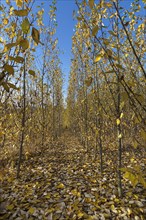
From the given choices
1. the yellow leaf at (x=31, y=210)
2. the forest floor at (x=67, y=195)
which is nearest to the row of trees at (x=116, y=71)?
the forest floor at (x=67, y=195)

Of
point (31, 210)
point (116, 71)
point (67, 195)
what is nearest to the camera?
point (116, 71)

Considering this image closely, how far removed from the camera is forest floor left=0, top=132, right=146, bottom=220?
119 inches

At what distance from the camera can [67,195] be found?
365cm

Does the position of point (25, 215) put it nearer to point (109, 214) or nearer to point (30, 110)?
point (109, 214)

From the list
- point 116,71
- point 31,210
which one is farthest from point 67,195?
point 116,71

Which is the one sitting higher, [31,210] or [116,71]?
[116,71]

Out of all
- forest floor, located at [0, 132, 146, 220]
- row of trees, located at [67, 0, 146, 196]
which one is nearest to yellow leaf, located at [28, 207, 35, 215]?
forest floor, located at [0, 132, 146, 220]

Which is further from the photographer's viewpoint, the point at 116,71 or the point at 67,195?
the point at 67,195

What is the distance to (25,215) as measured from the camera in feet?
9.91

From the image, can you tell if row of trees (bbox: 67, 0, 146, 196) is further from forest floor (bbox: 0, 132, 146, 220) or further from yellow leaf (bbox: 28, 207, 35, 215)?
yellow leaf (bbox: 28, 207, 35, 215)

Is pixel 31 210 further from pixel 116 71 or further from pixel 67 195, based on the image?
pixel 116 71

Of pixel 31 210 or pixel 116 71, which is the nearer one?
pixel 116 71

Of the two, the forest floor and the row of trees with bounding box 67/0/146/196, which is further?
the forest floor

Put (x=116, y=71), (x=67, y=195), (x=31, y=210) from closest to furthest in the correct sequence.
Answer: (x=116, y=71) → (x=31, y=210) → (x=67, y=195)
